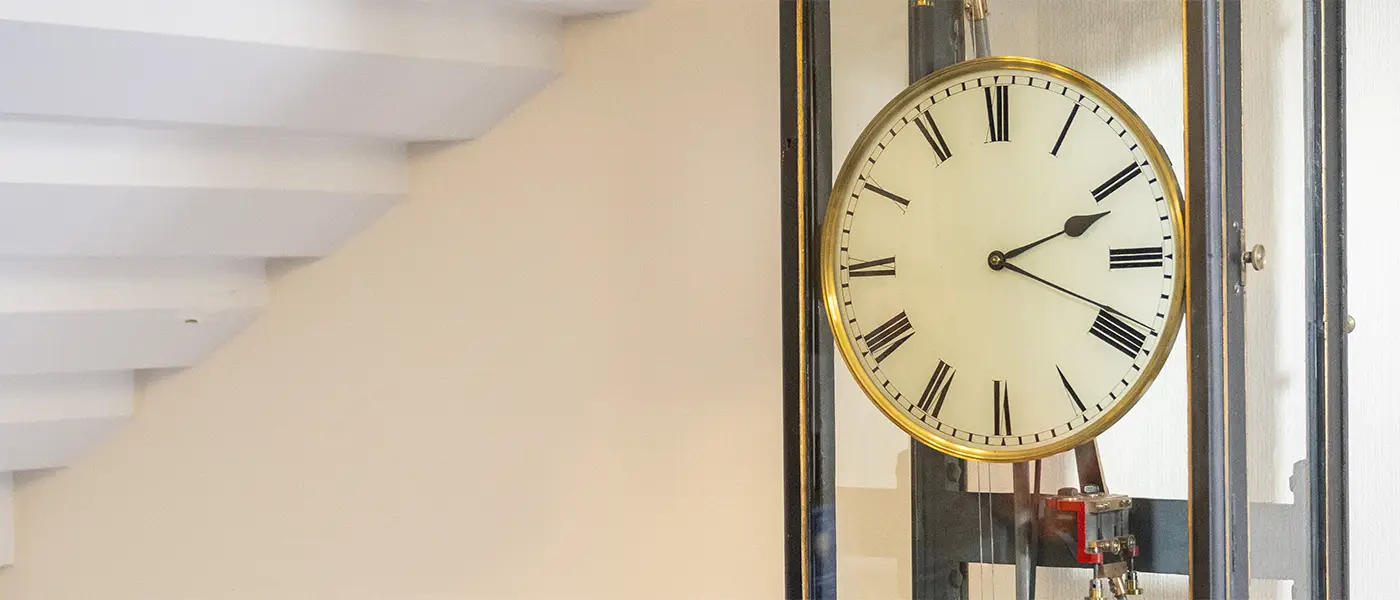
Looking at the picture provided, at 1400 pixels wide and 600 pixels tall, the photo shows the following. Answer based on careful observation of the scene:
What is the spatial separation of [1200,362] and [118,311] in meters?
1.64

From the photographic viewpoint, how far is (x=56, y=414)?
2.36 meters

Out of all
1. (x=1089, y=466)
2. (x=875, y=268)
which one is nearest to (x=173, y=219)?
(x=875, y=268)

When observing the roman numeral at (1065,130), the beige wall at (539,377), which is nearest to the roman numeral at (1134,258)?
the roman numeral at (1065,130)

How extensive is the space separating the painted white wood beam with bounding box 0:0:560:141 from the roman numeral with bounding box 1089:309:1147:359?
958 millimetres

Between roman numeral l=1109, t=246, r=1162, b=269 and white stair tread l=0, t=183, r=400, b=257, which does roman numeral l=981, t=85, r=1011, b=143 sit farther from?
white stair tread l=0, t=183, r=400, b=257

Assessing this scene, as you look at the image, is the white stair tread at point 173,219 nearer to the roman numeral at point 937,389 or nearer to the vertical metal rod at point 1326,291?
the roman numeral at point 937,389

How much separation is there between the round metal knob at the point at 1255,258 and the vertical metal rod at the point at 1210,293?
0.12 feet

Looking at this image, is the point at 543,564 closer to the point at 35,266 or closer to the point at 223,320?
the point at 223,320

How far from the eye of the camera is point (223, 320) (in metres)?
2.25

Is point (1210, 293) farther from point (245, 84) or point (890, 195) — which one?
point (245, 84)

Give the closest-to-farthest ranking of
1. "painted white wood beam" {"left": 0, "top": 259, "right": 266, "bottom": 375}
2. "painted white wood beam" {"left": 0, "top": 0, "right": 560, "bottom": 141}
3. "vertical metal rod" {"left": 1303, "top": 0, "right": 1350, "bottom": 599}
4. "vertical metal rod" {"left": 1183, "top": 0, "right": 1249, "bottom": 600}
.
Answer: "vertical metal rod" {"left": 1183, "top": 0, "right": 1249, "bottom": 600}
"vertical metal rod" {"left": 1303, "top": 0, "right": 1350, "bottom": 599}
"painted white wood beam" {"left": 0, "top": 0, "right": 560, "bottom": 141}
"painted white wood beam" {"left": 0, "top": 259, "right": 266, "bottom": 375}

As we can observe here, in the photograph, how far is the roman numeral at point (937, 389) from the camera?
1288mm

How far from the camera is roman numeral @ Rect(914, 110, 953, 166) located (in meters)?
1.29

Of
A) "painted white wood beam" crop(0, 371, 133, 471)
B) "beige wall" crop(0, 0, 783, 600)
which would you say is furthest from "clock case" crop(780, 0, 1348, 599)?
"painted white wood beam" crop(0, 371, 133, 471)
